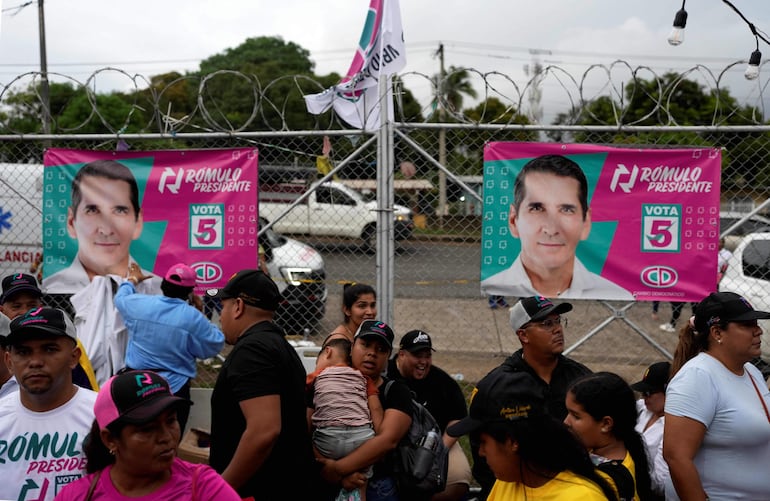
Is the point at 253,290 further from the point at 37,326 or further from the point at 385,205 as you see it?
the point at 385,205

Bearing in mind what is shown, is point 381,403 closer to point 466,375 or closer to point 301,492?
point 301,492

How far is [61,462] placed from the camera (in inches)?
114

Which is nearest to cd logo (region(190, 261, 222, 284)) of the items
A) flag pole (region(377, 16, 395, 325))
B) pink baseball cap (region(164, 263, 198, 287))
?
pink baseball cap (region(164, 263, 198, 287))

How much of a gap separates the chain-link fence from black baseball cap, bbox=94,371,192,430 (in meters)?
3.27

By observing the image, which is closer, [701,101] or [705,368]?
[705,368]

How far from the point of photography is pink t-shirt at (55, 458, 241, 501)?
95.5 inches

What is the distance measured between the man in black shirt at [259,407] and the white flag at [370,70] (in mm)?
2455

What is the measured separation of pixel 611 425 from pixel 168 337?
312 cm

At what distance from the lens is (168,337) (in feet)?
16.2

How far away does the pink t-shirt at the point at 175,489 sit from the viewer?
2426 mm

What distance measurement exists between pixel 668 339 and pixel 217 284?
7578 millimetres

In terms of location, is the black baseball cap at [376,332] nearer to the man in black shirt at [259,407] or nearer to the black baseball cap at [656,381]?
the man in black shirt at [259,407]

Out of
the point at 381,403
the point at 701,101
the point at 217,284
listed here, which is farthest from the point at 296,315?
the point at 701,101

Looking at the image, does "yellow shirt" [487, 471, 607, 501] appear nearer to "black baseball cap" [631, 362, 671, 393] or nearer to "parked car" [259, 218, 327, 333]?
"black baseball cap" [631, 362, 671, 393]
